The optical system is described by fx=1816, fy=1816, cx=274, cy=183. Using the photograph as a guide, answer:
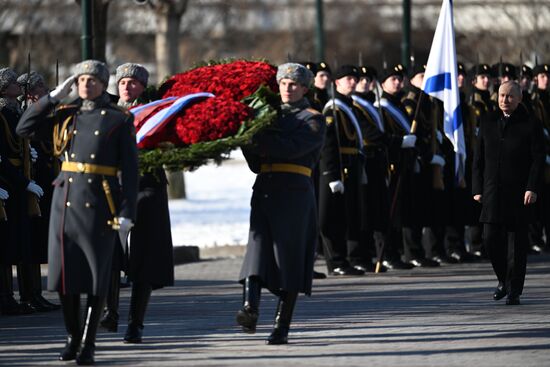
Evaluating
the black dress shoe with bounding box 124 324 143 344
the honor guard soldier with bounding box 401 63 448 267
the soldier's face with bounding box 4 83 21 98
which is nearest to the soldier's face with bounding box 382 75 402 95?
the honor guard soldier with bounding box 401 63 448 267

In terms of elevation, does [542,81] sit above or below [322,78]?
below

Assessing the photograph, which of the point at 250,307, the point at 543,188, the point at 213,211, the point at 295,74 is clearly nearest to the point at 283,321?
the point at 250,307

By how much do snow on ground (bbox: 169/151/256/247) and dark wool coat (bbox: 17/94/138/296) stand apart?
3.50 meters

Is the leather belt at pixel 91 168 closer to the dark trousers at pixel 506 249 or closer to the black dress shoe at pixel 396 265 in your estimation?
the dark trousers at pixel 506 249

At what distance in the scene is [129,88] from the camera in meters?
12.7

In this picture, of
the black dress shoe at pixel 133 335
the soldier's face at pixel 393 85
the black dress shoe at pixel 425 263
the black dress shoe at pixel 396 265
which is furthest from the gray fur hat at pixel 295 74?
the black dress shoe at pixel 425 263

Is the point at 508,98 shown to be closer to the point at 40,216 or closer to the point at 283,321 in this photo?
the point at 283,321

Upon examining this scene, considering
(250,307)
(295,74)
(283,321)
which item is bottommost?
(283,321)

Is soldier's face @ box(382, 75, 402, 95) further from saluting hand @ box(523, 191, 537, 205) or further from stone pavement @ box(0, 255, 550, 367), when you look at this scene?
saluting hand @ box(523, 191, 537, 205)

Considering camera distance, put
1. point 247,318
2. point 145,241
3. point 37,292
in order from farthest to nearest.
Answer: point 37,292 < point 145,241 < point 247,318

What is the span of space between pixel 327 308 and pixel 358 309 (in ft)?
0.92

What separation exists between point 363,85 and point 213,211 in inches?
365

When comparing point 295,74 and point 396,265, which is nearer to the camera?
point 295,74

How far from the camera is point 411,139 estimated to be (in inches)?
729
